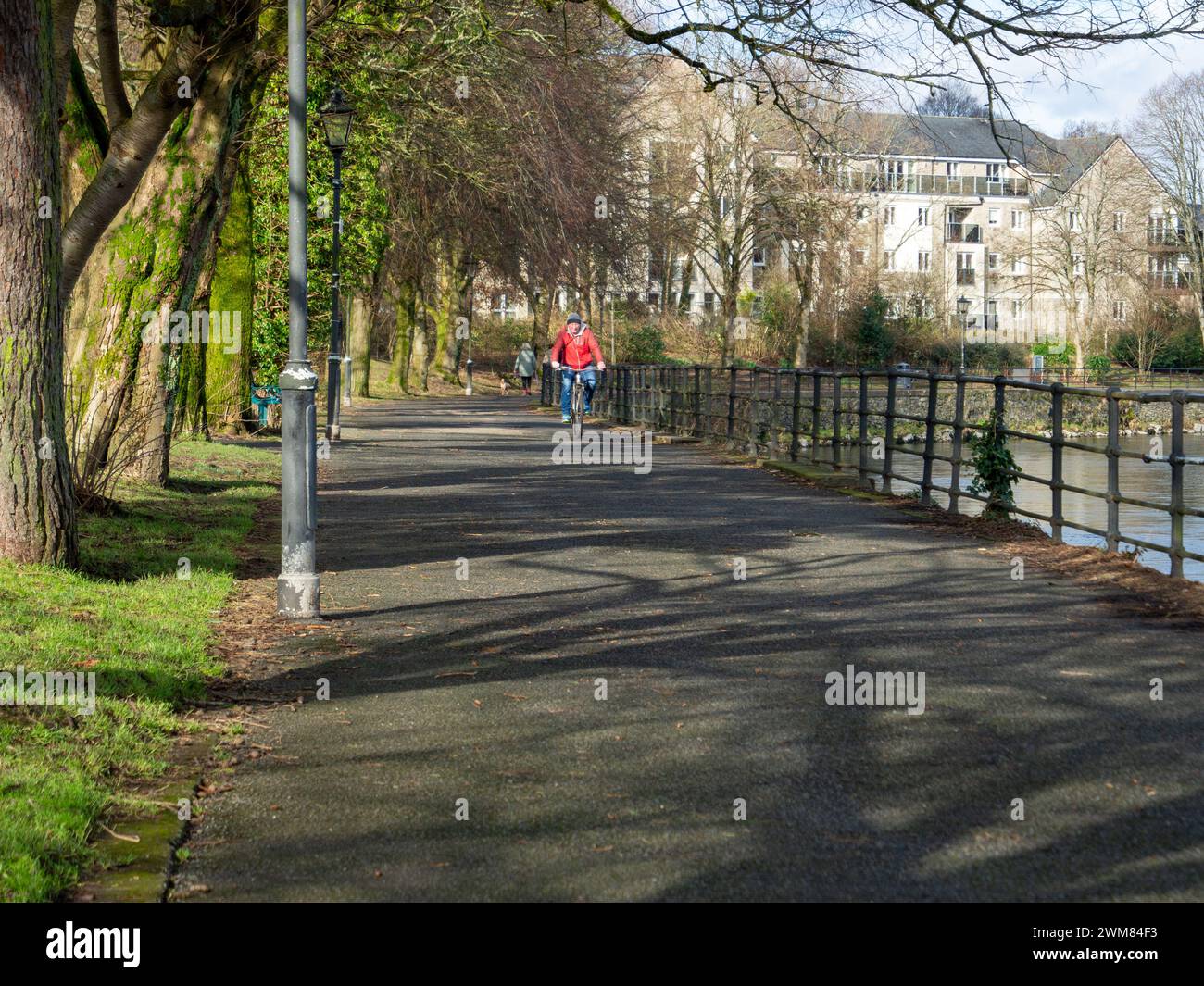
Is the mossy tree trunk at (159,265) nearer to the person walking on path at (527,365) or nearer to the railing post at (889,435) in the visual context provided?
the railing post at (889,435)

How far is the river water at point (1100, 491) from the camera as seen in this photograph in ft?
57.8

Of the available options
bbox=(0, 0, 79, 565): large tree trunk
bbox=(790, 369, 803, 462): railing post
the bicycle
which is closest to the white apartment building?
the bicycle

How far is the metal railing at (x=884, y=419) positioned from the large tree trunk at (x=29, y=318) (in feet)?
22.5

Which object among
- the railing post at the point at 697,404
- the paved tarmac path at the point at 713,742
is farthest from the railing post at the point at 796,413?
the paved tarmac path at the point at 713,742

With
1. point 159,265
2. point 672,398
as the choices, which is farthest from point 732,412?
point 159,265

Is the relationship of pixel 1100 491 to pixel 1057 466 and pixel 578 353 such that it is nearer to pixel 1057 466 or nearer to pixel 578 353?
pixel 1057 466

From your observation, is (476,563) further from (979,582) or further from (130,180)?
(130,180)

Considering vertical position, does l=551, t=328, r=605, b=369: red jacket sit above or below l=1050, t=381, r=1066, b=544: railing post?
above

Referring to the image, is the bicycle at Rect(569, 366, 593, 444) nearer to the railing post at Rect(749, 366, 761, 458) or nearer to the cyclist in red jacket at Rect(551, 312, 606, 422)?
the cyclist in red jacket at Rect(551, 312, 606, 422)

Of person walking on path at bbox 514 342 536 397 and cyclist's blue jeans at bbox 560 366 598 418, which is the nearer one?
cyclist's blue jeans at bbox 560 366 598 418

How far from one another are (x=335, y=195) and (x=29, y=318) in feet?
50.3

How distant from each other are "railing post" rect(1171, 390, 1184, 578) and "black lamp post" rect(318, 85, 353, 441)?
14.6m

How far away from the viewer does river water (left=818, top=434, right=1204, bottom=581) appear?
57.8ft

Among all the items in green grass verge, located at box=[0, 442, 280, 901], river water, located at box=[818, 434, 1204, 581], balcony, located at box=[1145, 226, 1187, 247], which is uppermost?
balcony, located at box=[1145, 226, 1187, 247]
